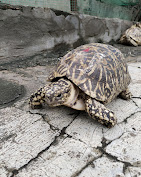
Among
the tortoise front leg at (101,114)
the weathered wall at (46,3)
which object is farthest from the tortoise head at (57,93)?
the weathered wall at (46,3)

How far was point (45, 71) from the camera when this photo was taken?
3.50 meters

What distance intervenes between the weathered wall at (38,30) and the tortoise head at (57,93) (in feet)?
7.38

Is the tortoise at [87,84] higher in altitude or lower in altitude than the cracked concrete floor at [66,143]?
higher

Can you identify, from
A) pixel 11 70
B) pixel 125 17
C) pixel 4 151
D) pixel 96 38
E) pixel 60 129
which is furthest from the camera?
pixel 125 17

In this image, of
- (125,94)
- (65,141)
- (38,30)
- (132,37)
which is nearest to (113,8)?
(132,37)

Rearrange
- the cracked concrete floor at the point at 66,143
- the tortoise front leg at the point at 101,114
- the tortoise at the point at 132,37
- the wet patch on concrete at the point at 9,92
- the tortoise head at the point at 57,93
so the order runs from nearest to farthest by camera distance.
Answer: the cracked concrete floor at the point at 66,143 → the tortoise head at the point at 57,93 → the tortoise front leg at the point at 101,114 → the wet patch on concrete at the point at 9,92 → the tortoise at the point at 132,37

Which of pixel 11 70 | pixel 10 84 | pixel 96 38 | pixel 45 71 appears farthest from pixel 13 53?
pixel 96 38

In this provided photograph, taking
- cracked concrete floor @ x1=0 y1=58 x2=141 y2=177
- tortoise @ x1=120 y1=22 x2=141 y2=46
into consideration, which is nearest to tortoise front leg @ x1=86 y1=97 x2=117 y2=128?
cracked concrete floor @ x1=0 y1=58 x2=141 y2=177

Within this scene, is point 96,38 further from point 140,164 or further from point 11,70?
point 140,164

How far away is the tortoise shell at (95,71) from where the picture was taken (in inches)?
73.0

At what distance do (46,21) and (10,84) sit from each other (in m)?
2.07

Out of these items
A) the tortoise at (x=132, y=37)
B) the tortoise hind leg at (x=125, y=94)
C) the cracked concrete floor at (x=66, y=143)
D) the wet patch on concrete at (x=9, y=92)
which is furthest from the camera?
the tortoise at (x=132, y=37)

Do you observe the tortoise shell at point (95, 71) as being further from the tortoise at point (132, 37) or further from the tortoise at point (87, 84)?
the tortoise at point (132, 37)

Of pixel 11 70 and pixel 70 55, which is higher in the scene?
pixel 70 55
